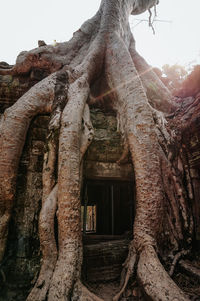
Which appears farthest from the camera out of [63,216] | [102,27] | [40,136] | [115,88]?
[102,27]

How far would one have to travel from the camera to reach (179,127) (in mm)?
2318

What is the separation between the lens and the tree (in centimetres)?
Result: 145

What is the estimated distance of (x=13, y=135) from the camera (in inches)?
77.5

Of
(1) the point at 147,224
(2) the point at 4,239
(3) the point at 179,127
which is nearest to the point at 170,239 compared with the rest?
(1) the point at 147,224

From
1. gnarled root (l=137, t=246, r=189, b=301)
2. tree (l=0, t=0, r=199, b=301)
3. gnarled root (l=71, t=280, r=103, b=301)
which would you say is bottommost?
gnarled root (l=71, t=280, r=103, b=301)

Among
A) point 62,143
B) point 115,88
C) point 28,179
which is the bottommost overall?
point 28,179

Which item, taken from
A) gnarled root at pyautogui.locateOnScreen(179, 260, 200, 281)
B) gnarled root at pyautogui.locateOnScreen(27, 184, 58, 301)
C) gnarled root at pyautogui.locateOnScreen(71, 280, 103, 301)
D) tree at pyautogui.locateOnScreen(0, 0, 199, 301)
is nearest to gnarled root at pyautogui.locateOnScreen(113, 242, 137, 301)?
tree at pyautogui.locateOnScreen(0, 0, 199, 301)

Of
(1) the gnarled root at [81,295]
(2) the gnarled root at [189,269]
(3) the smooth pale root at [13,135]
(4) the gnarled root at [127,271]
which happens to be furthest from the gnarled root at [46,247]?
(2) the gnarled root at [189,269]

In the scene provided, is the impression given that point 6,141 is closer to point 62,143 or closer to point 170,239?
point 62,143

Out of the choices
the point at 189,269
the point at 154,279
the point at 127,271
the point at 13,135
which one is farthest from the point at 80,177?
the point at 189,269

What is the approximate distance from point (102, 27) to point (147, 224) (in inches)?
136

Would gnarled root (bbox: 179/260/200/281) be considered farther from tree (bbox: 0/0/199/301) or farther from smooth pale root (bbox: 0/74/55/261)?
smooth pale root (bbox: 0/74/55/261)

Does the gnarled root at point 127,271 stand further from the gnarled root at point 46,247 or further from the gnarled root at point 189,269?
the gnarled root at point 46,247

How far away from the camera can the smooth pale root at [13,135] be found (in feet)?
5.82
